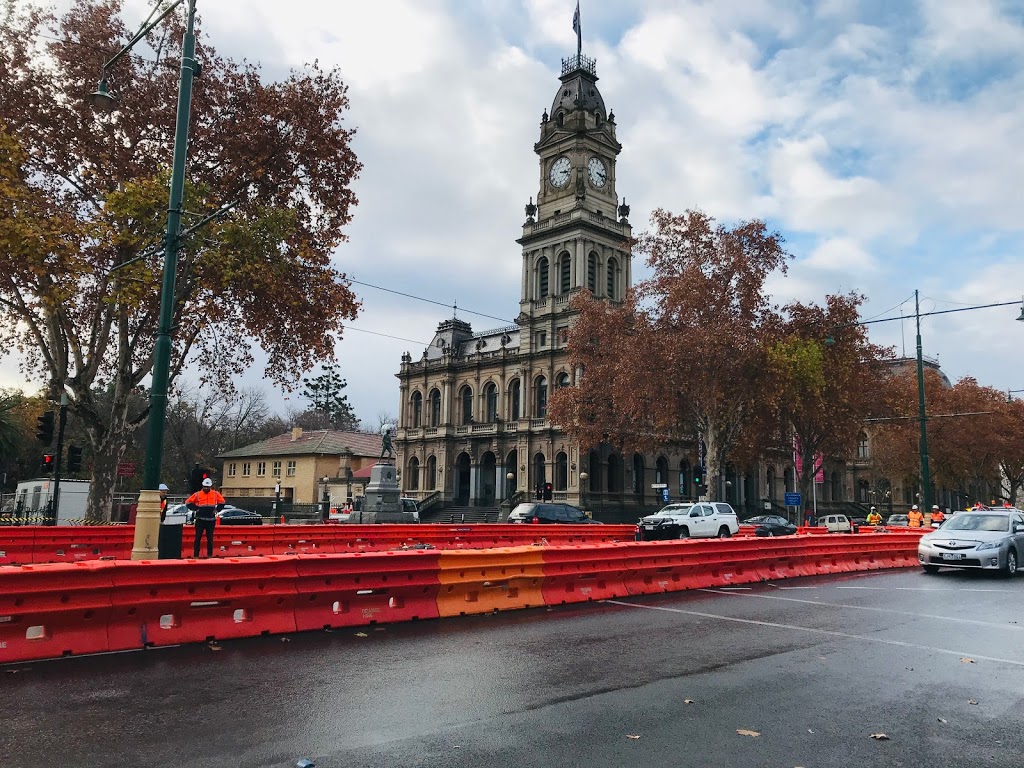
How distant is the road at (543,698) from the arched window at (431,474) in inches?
2220

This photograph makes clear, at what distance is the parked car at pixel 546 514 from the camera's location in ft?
103

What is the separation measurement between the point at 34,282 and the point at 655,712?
66.4 feet

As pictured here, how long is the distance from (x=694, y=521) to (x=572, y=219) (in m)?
35.0

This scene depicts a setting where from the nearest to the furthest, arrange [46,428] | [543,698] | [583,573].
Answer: [543,698], [583,573], [46,428]

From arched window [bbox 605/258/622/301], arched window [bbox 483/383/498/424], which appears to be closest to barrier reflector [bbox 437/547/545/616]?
arched window [bbox 605/258/622/301]

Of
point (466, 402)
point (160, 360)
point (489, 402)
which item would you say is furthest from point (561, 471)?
point (160, 360)

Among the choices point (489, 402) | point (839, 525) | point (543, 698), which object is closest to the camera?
point (543, 698)

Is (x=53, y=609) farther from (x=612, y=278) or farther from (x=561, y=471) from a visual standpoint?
(x=612, y=278)

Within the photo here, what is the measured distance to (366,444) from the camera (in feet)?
244

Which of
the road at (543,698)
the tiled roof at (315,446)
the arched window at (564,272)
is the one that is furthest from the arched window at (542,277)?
the road at (543,698)

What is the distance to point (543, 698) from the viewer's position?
649cm

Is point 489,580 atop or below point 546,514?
below

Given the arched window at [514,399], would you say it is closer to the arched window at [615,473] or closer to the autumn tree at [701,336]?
the arched window at [615,473]

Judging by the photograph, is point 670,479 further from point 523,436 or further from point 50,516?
point 50,516
